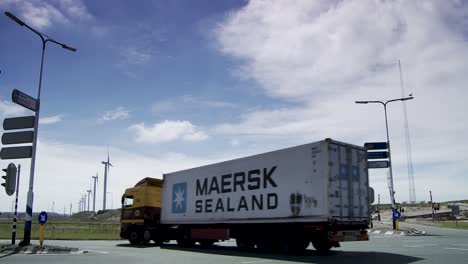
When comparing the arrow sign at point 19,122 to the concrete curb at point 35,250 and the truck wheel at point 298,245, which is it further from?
the truck wheel at point 298,245

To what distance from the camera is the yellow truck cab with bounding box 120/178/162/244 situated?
78.6 feet

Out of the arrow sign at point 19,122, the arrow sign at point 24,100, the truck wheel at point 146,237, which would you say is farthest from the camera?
the truck wheel at point 146,237

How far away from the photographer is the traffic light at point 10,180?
17.8 meters

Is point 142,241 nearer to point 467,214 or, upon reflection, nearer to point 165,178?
point 165,178

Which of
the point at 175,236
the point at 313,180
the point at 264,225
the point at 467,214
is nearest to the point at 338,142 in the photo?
the point at 313,180

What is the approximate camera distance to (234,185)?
19188mm

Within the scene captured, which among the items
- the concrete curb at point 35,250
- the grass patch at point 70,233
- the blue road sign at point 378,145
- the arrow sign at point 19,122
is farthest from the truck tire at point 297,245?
the grass patch at point 70,233

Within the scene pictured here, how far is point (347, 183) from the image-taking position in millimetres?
15930

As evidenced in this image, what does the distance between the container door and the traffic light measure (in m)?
13.0

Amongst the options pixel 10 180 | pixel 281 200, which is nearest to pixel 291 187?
pixel 281 200

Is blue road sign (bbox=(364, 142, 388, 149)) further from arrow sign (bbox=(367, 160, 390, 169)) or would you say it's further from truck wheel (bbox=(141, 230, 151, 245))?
truck wheel (bbox=(141, 230, 151, 245))

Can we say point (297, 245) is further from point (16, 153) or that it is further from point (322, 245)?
point (16, 153)

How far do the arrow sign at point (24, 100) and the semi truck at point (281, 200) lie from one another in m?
8.17

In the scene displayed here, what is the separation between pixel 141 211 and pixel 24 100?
8.82 metres
